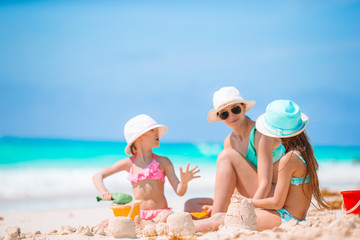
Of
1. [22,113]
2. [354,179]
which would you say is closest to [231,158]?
[354,179]

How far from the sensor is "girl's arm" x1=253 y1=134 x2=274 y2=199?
4039 millimetres

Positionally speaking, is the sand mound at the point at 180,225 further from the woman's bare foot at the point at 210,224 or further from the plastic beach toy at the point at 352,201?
the plastic beach toy at the point at 352,201

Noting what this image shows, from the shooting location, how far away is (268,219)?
3.89 metres

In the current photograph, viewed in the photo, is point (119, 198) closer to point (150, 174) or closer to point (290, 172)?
point (150, 174)

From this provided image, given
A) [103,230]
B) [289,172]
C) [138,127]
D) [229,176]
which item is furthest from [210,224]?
[138,127]

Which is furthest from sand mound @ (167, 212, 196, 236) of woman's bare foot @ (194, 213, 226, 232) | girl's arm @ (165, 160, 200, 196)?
girl's arm @ (165, 160, 200, 196)

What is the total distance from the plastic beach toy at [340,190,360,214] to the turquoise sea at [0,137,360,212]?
7.02 metres

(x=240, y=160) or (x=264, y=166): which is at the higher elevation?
(x=240, y=160)

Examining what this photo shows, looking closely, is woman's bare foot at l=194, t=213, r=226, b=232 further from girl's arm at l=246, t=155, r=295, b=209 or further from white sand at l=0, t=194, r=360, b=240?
girl's arm at l=246, t=155, r=295, b=209

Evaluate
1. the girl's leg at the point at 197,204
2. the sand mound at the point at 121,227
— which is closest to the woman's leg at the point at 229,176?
the girl's leg at the point at 197,204

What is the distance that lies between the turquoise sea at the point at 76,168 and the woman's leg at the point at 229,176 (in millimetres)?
5705

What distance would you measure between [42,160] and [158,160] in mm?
15113

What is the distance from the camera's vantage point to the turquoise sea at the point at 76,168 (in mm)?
11609

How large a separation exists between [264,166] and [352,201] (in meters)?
0.92
